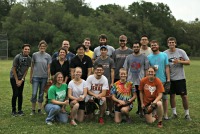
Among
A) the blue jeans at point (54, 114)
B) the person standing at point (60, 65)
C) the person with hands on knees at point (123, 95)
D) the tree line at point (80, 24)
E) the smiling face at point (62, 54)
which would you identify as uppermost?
the tree line at point (80, 24)

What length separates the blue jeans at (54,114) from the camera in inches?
284

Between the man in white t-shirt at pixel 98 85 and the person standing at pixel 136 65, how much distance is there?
70 cm

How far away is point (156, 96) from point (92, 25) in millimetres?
60394

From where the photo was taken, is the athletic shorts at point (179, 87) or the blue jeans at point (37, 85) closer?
the athletic shorts at point (179, 87)

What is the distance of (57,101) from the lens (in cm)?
734

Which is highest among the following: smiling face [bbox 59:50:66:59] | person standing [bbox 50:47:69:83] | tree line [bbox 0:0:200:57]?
tree line [bbox 0:0:200:57]

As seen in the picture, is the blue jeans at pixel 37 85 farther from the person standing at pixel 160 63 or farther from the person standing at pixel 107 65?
the person standing at pixel 160 63

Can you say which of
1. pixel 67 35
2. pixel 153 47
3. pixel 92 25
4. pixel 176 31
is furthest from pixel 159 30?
pixel 153 47

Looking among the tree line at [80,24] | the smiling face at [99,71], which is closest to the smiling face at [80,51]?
the smiling face at [99,71]

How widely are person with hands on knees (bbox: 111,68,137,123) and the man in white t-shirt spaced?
26 centimetres

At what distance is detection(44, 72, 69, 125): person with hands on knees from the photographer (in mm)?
7258

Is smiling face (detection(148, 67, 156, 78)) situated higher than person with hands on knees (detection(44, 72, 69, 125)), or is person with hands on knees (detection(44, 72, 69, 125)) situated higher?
smiling face (detection(148, 67, 156, 78))

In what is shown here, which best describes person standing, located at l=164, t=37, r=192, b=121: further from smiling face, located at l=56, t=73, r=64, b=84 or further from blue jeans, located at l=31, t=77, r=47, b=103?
blue jeans, located at l=31, t=77, r=47, b=103

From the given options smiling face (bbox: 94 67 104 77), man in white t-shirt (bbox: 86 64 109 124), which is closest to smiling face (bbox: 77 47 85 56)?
man in white t-shirt (bbox: 86 64 109 124)
